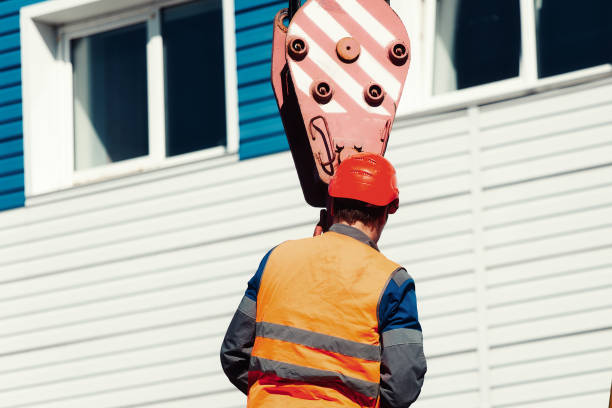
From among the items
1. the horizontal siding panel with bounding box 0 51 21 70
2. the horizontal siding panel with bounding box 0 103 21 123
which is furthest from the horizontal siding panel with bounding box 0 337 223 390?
the horizontal siding panel with bounding box 0 51 21 70

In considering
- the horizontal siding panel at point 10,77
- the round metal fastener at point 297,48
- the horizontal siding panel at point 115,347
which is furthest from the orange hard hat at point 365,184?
the horizontal siding panel at point 10,77

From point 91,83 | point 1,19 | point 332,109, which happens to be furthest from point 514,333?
point 1,19

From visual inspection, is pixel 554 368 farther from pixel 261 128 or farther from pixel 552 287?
pixel 261 128

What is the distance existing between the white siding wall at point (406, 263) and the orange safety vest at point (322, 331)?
3.72m

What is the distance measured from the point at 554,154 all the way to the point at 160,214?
2.94m

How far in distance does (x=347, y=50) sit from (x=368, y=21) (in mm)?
189

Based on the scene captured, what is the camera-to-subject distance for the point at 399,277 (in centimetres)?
468

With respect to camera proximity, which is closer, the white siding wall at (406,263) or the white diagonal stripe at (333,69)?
the white diagonal stripe at (333,69)

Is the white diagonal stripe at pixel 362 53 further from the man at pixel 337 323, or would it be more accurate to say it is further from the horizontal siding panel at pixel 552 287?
the horizontal siding panel at pixel 552 287

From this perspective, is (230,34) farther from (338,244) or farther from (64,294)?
(338,244)

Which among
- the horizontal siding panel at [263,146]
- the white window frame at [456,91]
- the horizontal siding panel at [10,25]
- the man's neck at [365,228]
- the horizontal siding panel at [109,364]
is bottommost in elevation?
the horizontal siding panel at [109,364]

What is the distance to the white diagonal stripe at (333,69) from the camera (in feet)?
17.5

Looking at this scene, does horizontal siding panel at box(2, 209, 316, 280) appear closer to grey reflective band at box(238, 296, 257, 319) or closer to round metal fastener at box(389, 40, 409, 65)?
round metal fastener at box(389, 40, 409, 65)

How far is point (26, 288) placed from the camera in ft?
32.8
